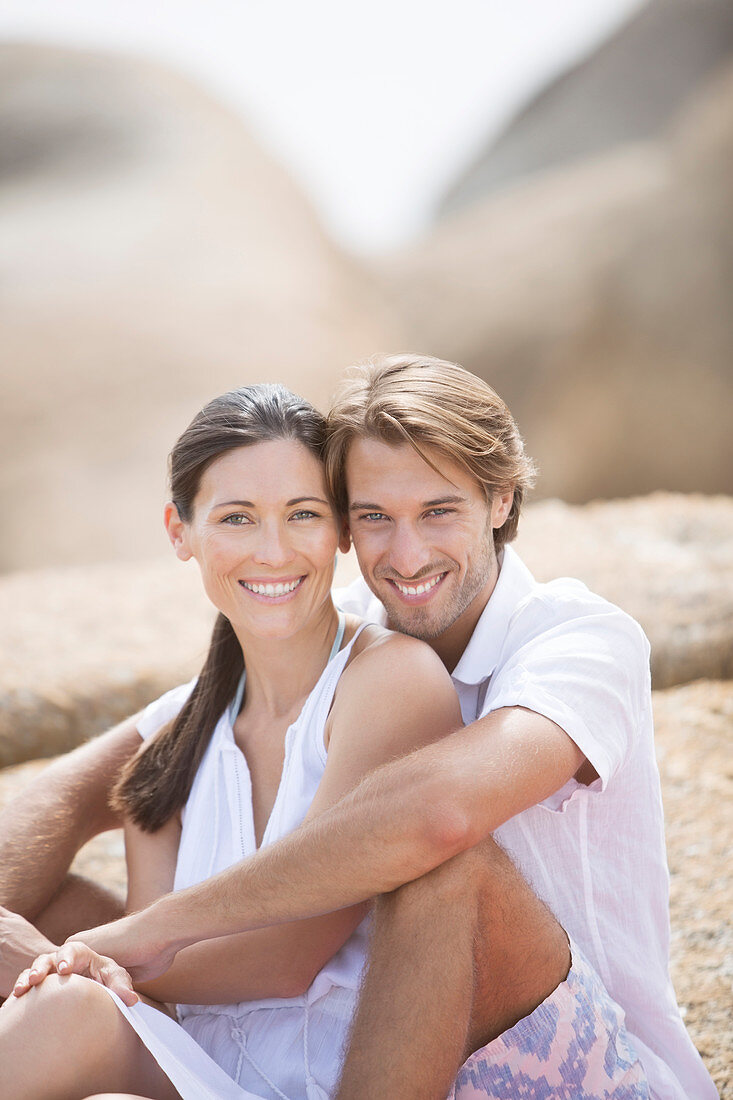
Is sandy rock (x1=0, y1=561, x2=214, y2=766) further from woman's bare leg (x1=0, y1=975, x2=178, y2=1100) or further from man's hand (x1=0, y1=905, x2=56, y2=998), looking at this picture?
woman's bare leg (x1=0, y1=975, x2=178, y2=1100)

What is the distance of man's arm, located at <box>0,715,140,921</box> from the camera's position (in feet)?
9.04

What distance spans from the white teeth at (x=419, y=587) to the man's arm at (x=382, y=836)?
61 cm

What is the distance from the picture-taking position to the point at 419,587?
8.54 feet

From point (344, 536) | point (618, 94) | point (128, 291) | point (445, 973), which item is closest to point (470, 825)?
point (445, 973)

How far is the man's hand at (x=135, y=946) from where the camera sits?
2.10 metres

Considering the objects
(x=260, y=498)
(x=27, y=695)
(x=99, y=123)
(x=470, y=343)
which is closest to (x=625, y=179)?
(x=470, y=343)

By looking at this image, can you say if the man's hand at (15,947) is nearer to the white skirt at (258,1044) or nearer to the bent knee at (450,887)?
the white skirt at (258,1044)

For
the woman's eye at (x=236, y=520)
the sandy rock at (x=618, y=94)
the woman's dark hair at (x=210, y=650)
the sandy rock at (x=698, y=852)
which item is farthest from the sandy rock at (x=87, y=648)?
the sandy rock at (x=618, y=94)

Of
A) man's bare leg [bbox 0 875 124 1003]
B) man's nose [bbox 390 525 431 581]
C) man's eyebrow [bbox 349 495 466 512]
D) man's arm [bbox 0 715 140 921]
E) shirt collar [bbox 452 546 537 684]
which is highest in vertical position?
man's eyebrow [bbox 349 495 466 512]

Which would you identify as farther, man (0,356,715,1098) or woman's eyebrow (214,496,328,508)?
woman's eyebrow (214,496,328,508)

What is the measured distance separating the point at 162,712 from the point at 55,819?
41 cm

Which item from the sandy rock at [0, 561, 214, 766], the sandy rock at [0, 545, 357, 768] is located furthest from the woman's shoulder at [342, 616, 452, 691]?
the sandy rock at [0, 561, 214, 766]

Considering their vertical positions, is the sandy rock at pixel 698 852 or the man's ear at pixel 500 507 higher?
the man's ear at pixel 500 507

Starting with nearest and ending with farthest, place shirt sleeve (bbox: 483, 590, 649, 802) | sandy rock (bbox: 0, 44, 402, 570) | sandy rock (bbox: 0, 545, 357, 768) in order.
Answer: shirt sleeve (bbox: 483, 590, 649, 802) < sandy rock (bbox: 0, 545, 357, 768) < sandy rock (bbox: 0, 44, 402, 570)
